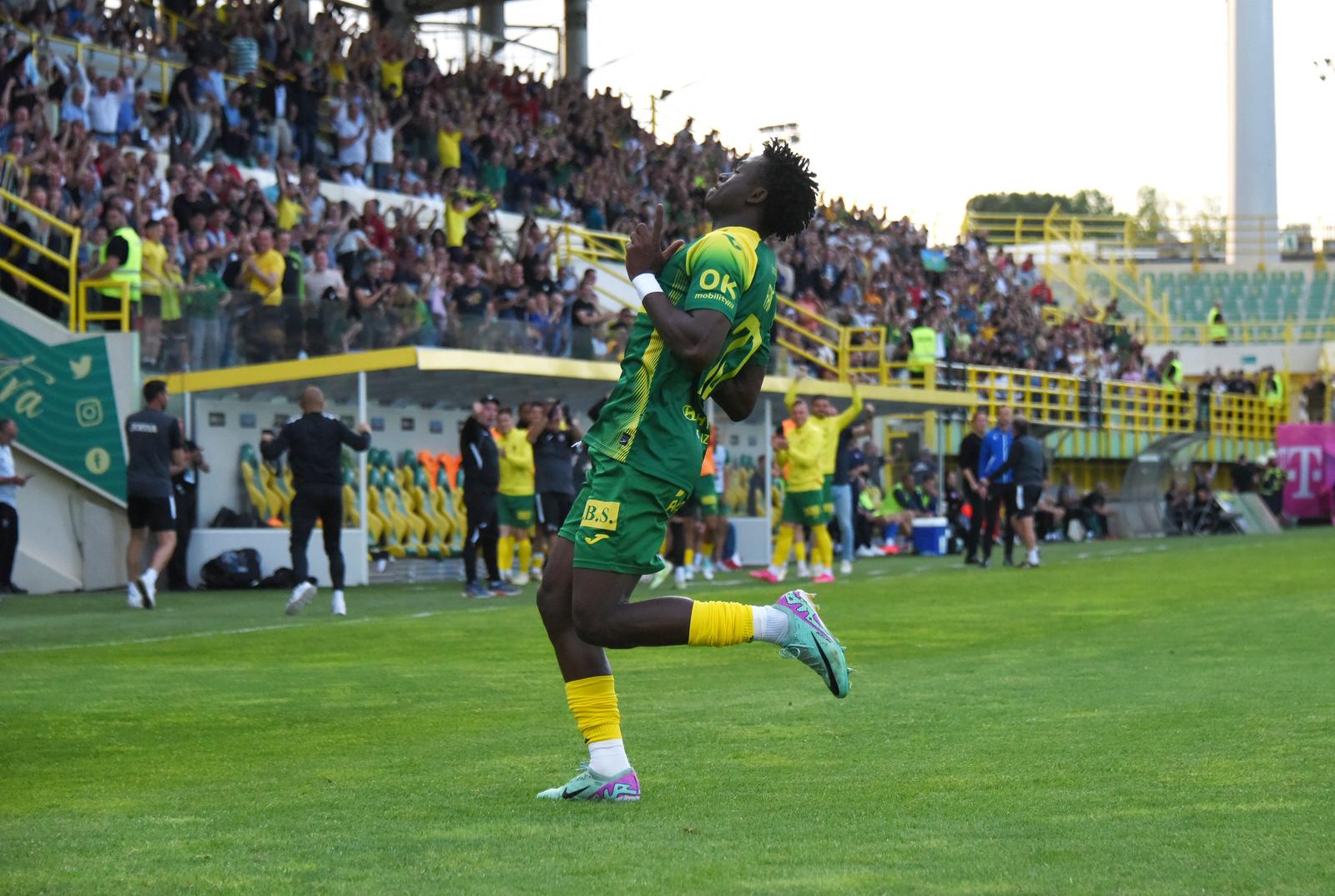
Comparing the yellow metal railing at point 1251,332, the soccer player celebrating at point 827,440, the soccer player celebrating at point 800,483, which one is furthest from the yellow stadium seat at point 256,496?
the yellow metal railing at point 1251,332

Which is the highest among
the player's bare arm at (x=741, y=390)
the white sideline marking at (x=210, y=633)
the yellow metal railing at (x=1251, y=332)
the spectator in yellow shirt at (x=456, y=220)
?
the spectator in yellow shirt at (x=456, y=220)

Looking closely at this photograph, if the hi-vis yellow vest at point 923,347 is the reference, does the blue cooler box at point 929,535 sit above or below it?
below

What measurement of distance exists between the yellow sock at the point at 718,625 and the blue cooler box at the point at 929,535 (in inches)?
1000

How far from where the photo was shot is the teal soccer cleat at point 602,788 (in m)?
5.93

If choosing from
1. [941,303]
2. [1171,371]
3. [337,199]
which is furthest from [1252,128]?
[337,199]

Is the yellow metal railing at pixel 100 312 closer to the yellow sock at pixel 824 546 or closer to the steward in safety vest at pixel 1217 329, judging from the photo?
the yellow sock at pixel 824 546

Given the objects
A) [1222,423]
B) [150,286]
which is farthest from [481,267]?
[1222,423]

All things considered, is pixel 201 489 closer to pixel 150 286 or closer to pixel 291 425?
pixel 150 286

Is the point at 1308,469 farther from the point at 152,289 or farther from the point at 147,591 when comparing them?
the point at 147,591

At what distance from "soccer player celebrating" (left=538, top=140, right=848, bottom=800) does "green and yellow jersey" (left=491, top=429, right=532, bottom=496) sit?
14836 millimetres

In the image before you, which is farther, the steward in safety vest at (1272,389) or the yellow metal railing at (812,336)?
the steward in safety vest at (1272,389)

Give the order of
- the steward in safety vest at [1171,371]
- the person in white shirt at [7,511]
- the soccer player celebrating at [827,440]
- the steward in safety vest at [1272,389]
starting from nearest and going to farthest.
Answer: the person in white shirt at [7,511]
the soccer player celebrating at [827,440]
the steward in safety vest at [1171,371]
the steward in safety vest at [1272,389]

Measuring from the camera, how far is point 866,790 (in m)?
5.98

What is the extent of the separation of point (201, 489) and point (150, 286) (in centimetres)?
248
